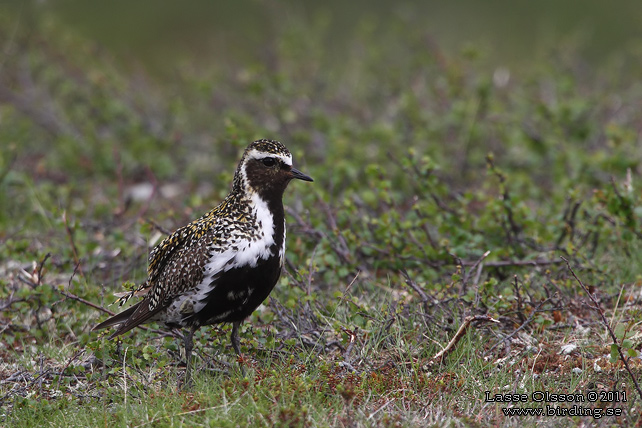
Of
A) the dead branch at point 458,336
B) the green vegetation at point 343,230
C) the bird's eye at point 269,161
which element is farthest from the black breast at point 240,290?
the dead branch at point 458,336

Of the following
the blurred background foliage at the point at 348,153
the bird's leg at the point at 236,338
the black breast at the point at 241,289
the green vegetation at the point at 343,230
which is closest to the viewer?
the green vegetation at the point at 343,230

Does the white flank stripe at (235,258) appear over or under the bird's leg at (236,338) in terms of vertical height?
over

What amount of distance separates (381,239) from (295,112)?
3502mm

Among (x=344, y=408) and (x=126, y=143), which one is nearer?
(x=344, y=408)

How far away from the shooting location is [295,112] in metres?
9.42

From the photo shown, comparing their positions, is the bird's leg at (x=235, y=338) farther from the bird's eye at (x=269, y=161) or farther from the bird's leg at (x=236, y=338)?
the bird's eye at (x=269, y=161)

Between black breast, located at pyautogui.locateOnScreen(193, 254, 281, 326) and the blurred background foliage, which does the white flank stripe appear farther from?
the blurred background foliage

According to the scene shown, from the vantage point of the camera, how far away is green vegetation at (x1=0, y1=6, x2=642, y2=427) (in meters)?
4.48

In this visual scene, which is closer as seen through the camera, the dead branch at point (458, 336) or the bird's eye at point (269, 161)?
the dead branch at point (458, 336)

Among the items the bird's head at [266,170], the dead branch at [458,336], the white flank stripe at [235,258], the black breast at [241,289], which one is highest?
the bird's head at [266,170]

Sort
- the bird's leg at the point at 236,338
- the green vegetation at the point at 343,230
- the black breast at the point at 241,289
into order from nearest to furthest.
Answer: the green vegetation at the point at 343,230
the black breast at the point at 241,289
the bird's leg at the point at 236,338

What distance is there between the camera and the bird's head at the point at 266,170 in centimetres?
497

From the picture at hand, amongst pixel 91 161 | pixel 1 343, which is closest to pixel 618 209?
pixel 1 343

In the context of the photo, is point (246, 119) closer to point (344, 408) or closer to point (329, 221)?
point (329, 221)
